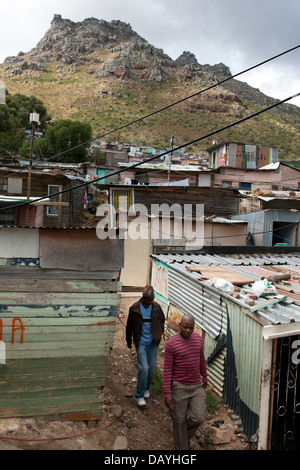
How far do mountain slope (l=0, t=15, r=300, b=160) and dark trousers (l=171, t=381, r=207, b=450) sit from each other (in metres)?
49.1

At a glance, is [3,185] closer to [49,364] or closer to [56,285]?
[56,285]

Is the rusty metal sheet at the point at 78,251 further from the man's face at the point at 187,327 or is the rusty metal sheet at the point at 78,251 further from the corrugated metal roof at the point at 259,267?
the corrugated metal roof at the point at 259,267

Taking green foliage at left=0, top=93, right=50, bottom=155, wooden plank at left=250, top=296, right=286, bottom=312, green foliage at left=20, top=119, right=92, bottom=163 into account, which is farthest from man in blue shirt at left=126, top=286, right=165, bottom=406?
green foliage at left=0, top=93, right=50, bottom=155

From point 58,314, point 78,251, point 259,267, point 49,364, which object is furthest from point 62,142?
point 49,364

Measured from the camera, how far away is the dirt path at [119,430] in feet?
12.2

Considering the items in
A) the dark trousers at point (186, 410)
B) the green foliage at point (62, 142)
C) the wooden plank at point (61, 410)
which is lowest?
the wooden plank at point (61, 410)

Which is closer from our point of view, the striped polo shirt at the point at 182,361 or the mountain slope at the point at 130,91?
the striped polo shirt at the point at 182,361

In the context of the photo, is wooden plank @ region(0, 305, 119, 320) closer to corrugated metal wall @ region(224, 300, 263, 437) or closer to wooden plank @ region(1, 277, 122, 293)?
wooden plank @ region(1, 277, 122, 293)

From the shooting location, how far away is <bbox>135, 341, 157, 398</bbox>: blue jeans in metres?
4.72

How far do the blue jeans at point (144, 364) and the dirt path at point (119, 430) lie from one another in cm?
36

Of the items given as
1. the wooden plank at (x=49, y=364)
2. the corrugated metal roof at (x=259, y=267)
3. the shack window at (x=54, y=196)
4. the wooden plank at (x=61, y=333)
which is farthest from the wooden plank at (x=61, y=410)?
the shack window at (x=54, y=196)

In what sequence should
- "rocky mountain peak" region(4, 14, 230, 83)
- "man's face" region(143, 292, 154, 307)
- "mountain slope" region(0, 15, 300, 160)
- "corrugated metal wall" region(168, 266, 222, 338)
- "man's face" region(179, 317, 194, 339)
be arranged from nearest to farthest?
1. "man's face" region(179, 317, 194, 339)
2. "man's face" region(143, 292, 154, 307)
3. "corrugated metal wall" region(168, 266, 222, 338)
4. "mountain slope" region(0, 15, 300, 160)
5. "rocky mountain peak" region(4, 14, 230, 83)

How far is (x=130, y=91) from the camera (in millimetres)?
70500
